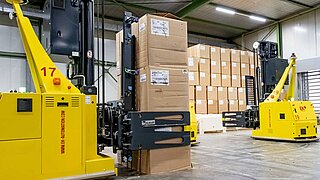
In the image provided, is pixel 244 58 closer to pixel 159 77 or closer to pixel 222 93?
pixel 222 93

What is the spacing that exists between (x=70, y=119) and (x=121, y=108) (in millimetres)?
789

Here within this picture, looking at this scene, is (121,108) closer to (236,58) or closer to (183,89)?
(183,89)

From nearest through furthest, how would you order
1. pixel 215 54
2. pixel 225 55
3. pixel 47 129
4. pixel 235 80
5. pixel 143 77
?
pixel 47 129 → pixel 143 77 → pixel 215 54 → pixel 225 55 → pixel 235 80

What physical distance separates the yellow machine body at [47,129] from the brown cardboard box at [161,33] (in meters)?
1.02

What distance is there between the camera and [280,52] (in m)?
14.0

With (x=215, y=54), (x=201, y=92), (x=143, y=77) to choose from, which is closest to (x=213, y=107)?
(x=201, y=92)

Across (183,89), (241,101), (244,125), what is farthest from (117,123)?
(241,101)

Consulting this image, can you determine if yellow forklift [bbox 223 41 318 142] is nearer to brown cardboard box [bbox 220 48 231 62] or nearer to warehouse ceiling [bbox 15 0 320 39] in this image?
brown cardboard box [bbox 220 48 231 62]

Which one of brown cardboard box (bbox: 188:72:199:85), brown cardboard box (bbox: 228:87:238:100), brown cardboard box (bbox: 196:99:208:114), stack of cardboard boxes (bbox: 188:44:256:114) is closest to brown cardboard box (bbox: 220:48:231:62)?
stack of cardboard boxes (bbox: 188:44:256:114)

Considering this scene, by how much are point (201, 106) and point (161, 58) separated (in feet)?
24.7

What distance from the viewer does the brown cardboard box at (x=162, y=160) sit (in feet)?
11.7

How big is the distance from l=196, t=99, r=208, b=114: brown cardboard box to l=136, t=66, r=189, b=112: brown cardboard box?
7.10 meters

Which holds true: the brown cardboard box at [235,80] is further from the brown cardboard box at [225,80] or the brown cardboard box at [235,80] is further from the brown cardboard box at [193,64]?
the brown cardboard box at [193,64]

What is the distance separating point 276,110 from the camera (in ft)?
23.1
